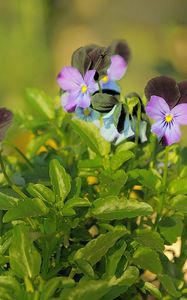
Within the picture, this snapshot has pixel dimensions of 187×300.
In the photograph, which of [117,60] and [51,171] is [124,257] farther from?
[117,60]

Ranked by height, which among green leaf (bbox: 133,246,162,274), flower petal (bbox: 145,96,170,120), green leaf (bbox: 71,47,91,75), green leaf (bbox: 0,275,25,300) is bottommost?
green leaf (bbox: 133,246,162,274)

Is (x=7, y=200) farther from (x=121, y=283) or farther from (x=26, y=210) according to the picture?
(x=121, y=283)

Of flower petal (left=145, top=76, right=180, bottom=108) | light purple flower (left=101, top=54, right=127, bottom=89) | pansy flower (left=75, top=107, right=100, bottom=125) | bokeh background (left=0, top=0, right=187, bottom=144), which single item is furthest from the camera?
Answer: bokeh background (left=0, top=0, right=187, bottom=144)

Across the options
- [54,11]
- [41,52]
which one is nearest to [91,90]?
[41,52]

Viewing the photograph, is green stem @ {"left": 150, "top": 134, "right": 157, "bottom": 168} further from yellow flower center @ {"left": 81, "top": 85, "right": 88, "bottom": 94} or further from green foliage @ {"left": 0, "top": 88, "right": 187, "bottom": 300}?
yellow flower center @ {"left": 81, "top": 85, "right": 88, "bottom": 94}

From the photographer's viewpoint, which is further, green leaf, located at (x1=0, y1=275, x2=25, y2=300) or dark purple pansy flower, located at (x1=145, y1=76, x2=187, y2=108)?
dark purple pansy flower, located at (x1=145, y1=76, x2=187, y2=108)

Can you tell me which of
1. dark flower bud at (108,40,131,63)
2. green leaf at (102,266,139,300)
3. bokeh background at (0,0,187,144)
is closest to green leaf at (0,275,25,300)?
green leaf at (102,266,139,300)

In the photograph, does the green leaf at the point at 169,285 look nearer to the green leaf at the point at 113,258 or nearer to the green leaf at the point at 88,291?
the green leaf at the point at 113,258
